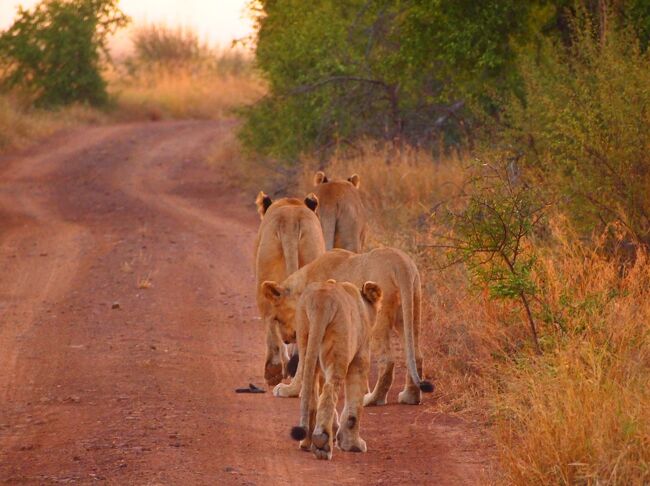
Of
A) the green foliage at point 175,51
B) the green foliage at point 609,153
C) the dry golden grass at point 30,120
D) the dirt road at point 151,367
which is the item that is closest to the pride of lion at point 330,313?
the dirt road at point 151,367

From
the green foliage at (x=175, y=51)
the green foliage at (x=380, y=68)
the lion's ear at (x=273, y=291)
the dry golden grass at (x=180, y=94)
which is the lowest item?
the lion's ear at (x=273, y=291)

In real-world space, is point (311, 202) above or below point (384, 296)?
above

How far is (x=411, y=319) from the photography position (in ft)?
23.2

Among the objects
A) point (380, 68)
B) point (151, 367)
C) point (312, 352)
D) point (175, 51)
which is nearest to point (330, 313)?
point (312, 352)

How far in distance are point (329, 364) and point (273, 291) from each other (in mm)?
1113

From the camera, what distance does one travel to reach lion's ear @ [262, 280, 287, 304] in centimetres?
713

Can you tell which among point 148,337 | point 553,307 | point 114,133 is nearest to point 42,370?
point 148,337

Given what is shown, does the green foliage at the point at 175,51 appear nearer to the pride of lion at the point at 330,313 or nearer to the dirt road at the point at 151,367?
the dirt road at the point at 151,367

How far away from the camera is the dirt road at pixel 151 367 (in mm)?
5891

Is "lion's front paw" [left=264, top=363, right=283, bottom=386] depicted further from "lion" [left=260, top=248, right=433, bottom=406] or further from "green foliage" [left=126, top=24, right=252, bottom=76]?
"green foliage" [left=126, top=24, right=252, bottom=76]

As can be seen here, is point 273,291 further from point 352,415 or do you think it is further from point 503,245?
point 503,245

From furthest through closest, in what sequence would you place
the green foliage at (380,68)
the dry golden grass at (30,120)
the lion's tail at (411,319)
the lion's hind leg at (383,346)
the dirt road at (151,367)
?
the dry golden grass at (30,120)
the green foliage at (380,68)
the lion's hind leg at (383,346)
the lion's tail at (411,319)
the dirt road at (151,367)

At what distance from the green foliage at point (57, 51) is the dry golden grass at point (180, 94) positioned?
1.48 metres

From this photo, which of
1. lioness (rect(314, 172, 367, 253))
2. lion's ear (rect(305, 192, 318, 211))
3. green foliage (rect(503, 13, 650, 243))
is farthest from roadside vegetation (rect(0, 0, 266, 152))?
lion's ear (rect(305, 192, 318, 211))
